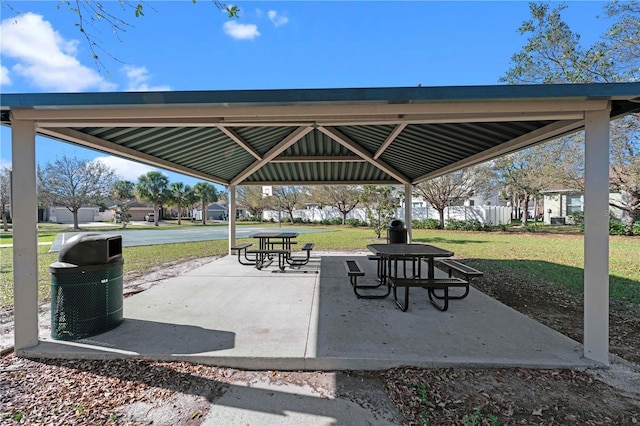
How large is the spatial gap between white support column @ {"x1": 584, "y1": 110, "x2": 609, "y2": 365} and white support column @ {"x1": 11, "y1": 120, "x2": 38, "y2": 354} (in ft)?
20.2

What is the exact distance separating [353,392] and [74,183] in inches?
1439

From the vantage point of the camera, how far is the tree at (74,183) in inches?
1117

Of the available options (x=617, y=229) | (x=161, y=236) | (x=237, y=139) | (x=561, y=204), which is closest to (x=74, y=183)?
(x=161, y=236)

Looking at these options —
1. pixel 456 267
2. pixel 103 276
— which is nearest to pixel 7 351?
pixel 103 276

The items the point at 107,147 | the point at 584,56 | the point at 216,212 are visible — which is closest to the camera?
the point at 107,147

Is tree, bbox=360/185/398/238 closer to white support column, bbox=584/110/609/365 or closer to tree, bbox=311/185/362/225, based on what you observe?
tree, bbox=311/185/362/225

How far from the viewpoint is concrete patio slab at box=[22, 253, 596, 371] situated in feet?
10.2

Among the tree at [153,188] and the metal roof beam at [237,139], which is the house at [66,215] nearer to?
the tree at [153,188]

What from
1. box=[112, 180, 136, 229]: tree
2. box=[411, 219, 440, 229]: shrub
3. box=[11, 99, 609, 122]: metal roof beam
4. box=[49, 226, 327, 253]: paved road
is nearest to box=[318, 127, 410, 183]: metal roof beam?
box=[11, 99, 609, 122]: metal roof beam

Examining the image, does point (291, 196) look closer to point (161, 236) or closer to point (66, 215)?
point (161, 236)

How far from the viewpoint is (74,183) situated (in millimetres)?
29359

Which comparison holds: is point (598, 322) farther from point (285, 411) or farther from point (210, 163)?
point (210, 163)

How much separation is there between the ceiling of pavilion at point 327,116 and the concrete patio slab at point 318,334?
2.63m

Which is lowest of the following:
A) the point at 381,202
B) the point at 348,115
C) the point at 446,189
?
the point at 381,202
